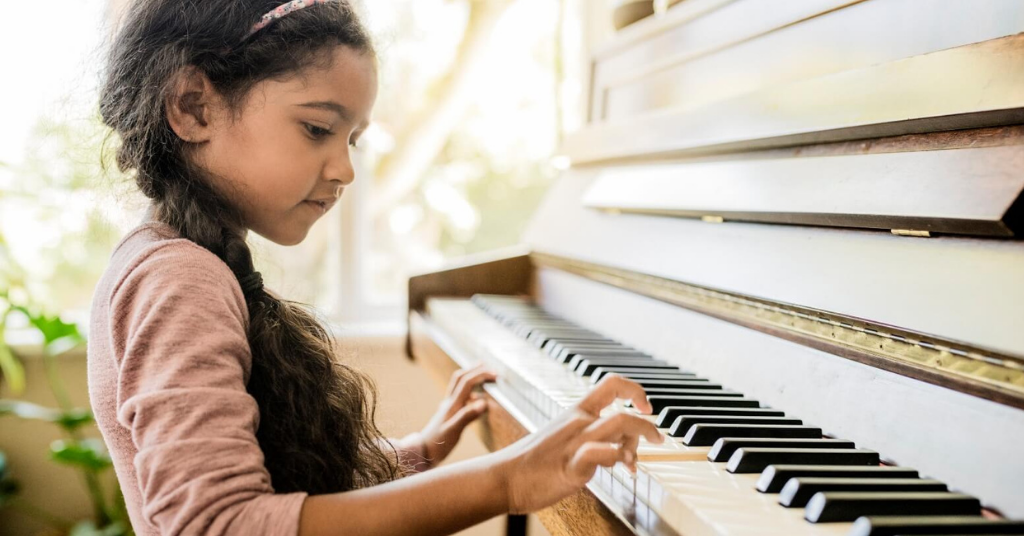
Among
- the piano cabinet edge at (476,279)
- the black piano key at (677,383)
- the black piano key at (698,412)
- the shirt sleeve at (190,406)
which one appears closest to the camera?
the shirt sleeve at (190,406)

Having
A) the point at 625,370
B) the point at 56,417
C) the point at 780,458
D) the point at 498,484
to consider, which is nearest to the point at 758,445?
the point at 780,458

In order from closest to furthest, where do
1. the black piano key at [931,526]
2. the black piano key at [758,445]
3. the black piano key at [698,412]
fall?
the black piano key at [931,526] < the black piano key at [758,445] < the black piano key at [698,412]

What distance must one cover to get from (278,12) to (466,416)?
2.39ft

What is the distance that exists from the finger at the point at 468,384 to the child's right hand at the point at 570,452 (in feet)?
1.97

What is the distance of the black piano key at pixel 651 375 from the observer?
1192mm

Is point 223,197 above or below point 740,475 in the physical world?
above

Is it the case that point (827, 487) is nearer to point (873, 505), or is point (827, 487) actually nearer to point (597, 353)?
point (873, 505)

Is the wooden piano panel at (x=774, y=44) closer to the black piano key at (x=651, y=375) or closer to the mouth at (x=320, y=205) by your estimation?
the black piano key at (x=651, y=375)

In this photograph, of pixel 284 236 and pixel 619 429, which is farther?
pixel 284 236

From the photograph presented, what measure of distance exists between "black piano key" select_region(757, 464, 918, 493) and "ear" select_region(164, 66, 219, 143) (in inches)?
30.0

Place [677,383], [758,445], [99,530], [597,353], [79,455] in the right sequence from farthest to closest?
[99,530] → [79,455] → [597,353] → [677,383] → [758,445]

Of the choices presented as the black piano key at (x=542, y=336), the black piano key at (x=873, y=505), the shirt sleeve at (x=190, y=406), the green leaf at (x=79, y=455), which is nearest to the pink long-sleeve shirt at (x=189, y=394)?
the shirt sleeve at (x=190, y=406)

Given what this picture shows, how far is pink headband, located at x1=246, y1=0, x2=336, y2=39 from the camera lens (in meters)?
1.01

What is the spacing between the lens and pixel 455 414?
142cm
